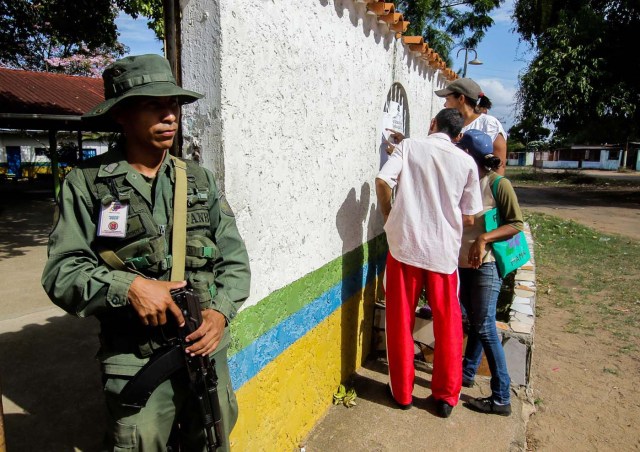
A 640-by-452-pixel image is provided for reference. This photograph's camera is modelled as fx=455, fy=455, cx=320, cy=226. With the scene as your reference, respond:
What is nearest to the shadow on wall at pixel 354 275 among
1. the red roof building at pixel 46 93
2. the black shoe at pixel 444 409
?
the black shoe at pixel 444 409

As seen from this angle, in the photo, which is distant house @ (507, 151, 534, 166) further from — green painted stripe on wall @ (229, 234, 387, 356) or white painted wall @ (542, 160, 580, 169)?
green painted stripe on wall @ (229, 234, 387, 356)

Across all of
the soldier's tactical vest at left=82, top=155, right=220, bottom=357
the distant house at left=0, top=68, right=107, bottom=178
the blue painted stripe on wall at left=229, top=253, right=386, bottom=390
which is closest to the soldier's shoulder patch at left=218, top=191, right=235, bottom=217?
the soldier's tactical vest at left=82, top=155, right=220, bottom=357

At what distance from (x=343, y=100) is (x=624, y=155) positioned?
51.2m

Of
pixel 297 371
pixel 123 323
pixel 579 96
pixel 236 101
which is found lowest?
pixel 297 371

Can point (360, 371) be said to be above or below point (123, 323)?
below

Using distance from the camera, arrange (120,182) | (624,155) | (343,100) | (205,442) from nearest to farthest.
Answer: (120,182) < (205,442) < (343,100) < (624,155)

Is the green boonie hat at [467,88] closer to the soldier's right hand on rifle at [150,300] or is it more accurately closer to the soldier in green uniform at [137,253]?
the soldier in green uniform at [137,253]

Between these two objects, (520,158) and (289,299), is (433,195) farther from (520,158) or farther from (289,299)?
(520,158)

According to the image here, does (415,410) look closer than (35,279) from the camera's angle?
Yes

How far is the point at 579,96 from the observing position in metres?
13.6

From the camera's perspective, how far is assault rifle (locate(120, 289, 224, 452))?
4.82 ft

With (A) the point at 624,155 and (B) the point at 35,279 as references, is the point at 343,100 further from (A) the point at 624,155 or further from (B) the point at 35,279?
(A) the point at 624,155

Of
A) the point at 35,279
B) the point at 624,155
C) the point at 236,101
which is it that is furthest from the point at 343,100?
the point at 624,155

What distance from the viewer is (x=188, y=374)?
155 cm
